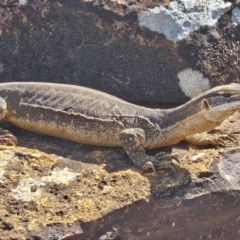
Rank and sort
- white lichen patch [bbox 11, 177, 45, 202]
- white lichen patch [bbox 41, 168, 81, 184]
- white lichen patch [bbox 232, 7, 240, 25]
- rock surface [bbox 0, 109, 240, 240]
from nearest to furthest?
rock surface [bbox 0, 109, 240, 240] → white lichen patch [bbox 11, 177, 45, 202] → white lichen patch [bbox 41, 168, 81, 184] → white lichen patch [bbox 232, 7, 240, 25]

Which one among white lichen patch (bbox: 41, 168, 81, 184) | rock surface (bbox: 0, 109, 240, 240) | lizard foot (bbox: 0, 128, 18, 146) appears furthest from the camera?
lizard foot (bbox: 0, 128, 18, 146)

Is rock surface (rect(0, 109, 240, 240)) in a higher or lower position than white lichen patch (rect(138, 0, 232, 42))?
lower

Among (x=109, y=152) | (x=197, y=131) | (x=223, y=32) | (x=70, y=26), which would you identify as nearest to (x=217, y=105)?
(x=197, y=131)

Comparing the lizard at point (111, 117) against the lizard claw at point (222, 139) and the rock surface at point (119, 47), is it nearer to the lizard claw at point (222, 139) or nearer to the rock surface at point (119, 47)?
the lizard claw at point (222, 139)

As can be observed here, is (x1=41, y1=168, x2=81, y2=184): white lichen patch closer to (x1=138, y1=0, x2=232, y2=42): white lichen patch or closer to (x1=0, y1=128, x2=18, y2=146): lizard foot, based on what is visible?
(x1=0, y1=128, x2=18, y2=146): lizard foot

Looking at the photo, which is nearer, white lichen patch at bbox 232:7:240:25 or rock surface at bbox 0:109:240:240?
rock surface at bbox 0:109:240:240

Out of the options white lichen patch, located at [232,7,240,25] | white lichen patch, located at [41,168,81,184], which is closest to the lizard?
white lichen patch, located at [41,168,81,184]

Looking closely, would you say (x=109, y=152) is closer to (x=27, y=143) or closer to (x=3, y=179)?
(x=27, y=143)
